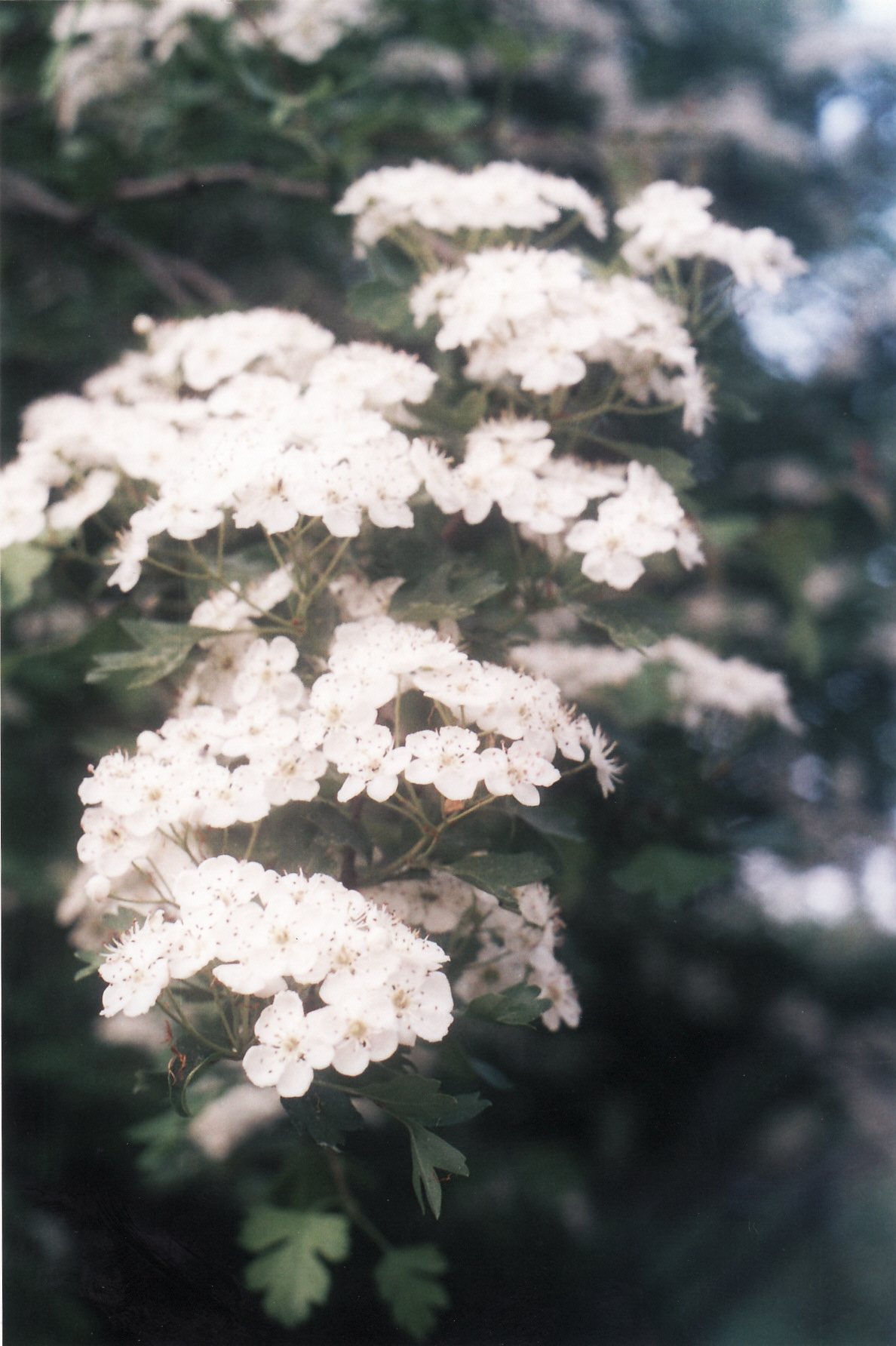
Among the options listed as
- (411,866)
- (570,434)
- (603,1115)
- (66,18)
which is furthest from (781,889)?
(66,18)

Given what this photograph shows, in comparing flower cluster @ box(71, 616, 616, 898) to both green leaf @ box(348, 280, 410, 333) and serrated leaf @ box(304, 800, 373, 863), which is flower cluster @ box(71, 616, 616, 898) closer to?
serrated leaf @ box(304, 800, 373, 863)

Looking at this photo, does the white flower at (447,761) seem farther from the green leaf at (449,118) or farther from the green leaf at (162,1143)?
the green leaf at (449,118)

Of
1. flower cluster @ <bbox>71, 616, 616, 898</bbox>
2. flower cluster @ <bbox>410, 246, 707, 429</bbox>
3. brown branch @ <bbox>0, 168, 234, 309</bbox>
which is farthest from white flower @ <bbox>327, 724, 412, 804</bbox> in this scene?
brown branch @ <bbox>0, 168, 234, 309</bbox>

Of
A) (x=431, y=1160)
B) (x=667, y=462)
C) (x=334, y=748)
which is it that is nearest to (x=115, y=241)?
(x=667, y=462)

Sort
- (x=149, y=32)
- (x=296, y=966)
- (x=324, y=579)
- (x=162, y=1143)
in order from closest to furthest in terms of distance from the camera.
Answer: (x=296, y=966), (x=324, y=579), (x=162, y=1143), (x=149, y=32)

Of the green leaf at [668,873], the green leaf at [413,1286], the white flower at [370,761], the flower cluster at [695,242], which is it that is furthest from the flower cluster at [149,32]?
the green leaf at [413,1286]

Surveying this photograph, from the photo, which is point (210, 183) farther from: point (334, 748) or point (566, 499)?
point (334, 748)

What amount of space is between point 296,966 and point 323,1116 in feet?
0.49

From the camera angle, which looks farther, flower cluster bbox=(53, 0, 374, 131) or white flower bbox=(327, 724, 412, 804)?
flower cluster bbox=(53, 0, 374, 131)

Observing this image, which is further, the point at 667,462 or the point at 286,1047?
the point at 667,462

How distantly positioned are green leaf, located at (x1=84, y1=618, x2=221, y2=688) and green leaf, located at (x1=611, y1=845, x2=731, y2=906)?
0.60 m

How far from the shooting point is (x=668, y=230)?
1165 mm

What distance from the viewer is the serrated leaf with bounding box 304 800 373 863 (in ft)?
2.77

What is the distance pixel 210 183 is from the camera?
5.53 ft
